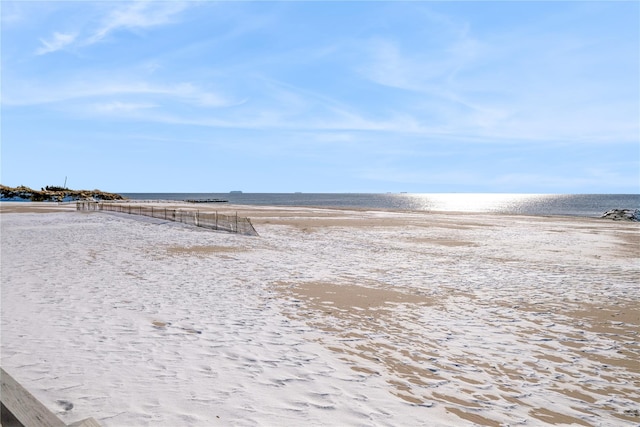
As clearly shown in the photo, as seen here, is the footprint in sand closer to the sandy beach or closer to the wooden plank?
the sandy beach

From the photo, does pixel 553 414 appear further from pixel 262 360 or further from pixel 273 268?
pixel 273 268

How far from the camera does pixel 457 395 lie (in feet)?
19.8

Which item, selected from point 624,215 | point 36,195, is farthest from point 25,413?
point 36,195

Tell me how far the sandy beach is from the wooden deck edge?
2335 mm

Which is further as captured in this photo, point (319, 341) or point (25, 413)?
point (319, 341)

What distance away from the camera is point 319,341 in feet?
26.7

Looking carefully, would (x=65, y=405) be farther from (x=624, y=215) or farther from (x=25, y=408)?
(x=624, y=215)

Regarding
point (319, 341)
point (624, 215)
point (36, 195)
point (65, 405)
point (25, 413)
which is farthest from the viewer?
point (36, 195)

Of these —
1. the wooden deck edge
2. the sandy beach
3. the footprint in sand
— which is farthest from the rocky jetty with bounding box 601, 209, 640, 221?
the wooden deck edge

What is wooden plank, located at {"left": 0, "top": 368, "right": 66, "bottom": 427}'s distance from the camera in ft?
8.75

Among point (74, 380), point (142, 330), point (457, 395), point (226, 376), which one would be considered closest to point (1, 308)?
point (142, 330)

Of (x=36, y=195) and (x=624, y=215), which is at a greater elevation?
(x=36, y=195)

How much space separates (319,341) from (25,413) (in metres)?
5.85

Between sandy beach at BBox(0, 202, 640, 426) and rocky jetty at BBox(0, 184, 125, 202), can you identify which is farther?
rocky jetty at BBox(0, 184, 125, 202)
